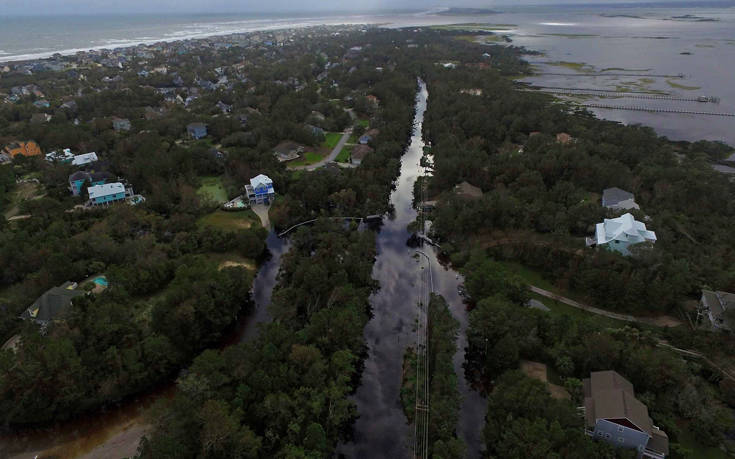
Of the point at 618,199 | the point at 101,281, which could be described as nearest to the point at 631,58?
the point at 618,199

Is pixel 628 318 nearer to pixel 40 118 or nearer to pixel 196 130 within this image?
pixel 196 130

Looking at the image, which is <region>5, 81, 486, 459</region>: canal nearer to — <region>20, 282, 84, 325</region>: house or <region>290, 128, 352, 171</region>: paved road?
<region>20, 282, 84, 325</region>: house

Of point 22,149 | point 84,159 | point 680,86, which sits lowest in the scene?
point 84,159

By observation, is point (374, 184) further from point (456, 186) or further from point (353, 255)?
point (353, 255)

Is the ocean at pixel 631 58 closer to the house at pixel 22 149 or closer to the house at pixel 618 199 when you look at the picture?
the house at pixel 618 199

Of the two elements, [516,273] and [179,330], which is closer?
[179,330]

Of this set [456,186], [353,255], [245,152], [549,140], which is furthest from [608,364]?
[245,152]
